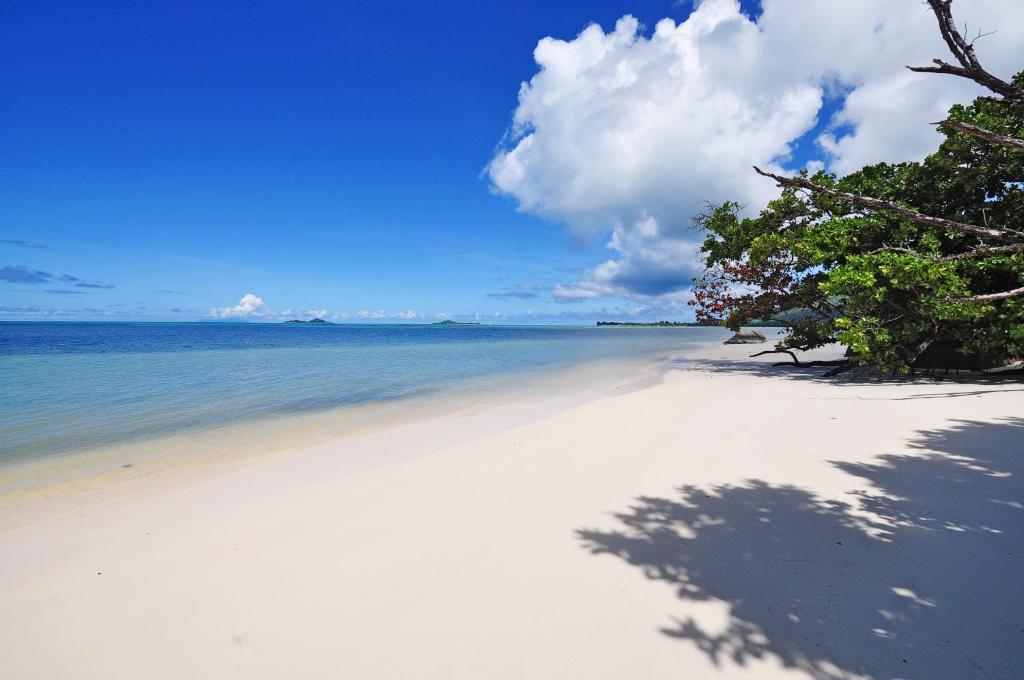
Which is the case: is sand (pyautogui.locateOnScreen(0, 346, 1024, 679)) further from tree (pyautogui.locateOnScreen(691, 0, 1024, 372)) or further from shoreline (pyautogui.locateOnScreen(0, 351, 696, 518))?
tree (pyautogui.locateOnScreen(691, 0, 1024, 372))

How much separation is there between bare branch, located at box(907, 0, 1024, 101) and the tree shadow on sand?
127 inches

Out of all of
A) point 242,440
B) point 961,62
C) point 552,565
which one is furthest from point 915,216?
point 242,440

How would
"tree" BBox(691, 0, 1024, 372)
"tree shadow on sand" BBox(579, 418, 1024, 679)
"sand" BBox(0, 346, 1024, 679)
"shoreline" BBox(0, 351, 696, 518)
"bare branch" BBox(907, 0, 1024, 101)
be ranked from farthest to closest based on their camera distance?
"tree" BBox(691, 0, 1024, 372) < "shoreline" BBox(0, 351, 696, 518) < "sand" BBox(0, 346, 1024, 679) < "tree shadow on sand" BBox(579, 418, 1024, 679) < "bare branch" BBox(907, 0, 1024, 101)

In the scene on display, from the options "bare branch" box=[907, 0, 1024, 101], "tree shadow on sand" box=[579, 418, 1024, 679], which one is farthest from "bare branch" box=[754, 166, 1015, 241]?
"tree shadow on sand" box=[579, 418, 1024, 679]

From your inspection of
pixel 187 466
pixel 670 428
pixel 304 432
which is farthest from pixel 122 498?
pixel 670 428

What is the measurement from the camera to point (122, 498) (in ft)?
21.5

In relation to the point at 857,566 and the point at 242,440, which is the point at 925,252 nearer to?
the point at 857,566

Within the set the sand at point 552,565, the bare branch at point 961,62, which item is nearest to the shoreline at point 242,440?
the sand at point 552,565

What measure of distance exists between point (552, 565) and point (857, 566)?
8.59ft

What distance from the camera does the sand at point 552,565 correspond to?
298 cm

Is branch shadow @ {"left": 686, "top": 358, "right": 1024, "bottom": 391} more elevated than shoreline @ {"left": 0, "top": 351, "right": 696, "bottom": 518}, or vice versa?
branch shadow @ {"left": 686, "top": 358, "right": 1024, "bottom": 391}

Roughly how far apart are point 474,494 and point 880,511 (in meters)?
→ 4.64

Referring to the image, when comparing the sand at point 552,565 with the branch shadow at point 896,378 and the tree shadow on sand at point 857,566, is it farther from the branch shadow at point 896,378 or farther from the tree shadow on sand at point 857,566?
the branch shadow at point 896,378

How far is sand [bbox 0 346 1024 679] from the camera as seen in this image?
9.78ft
